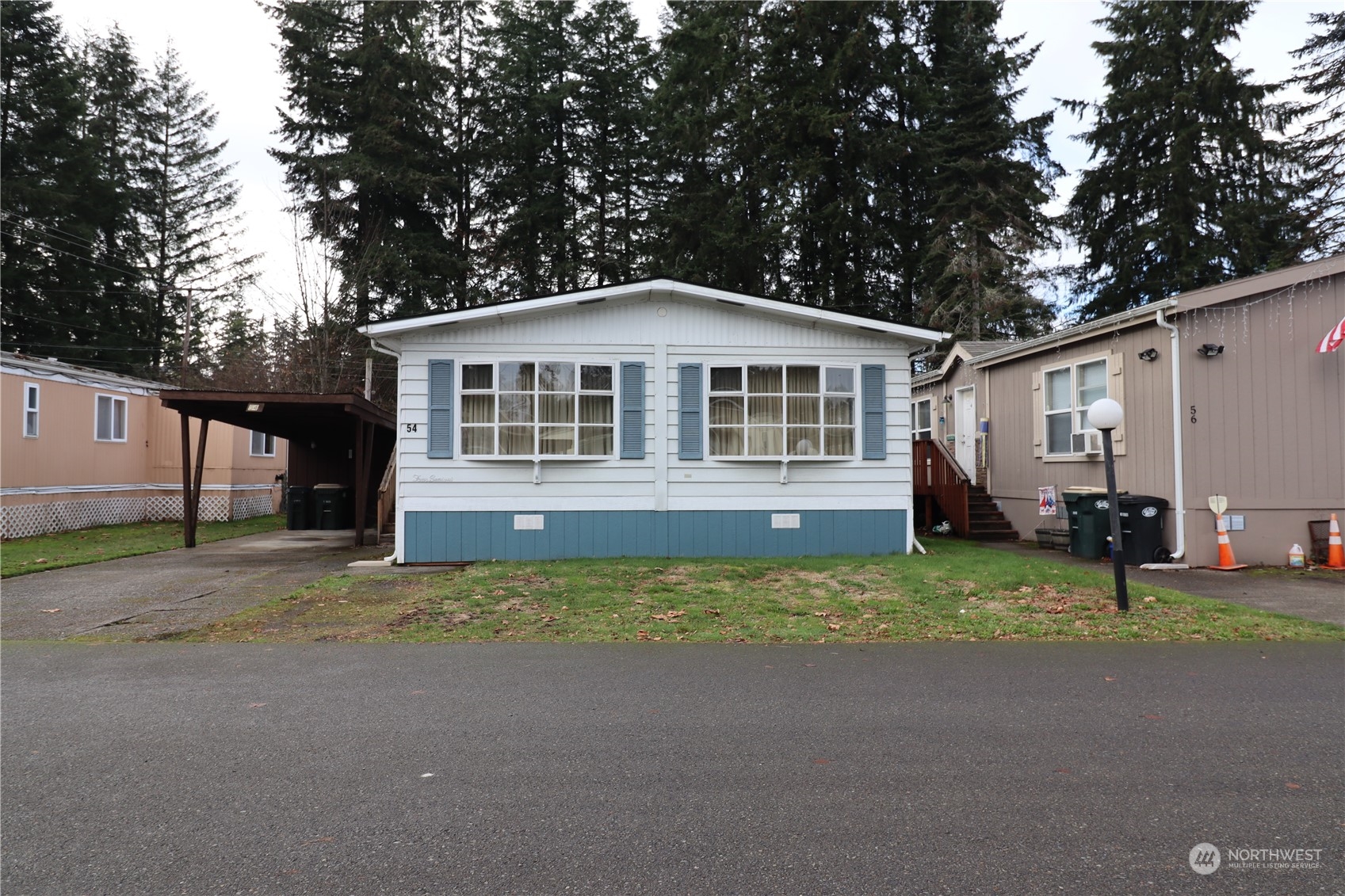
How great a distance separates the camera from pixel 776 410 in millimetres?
11719

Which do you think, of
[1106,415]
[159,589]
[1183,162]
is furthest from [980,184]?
[159,589]

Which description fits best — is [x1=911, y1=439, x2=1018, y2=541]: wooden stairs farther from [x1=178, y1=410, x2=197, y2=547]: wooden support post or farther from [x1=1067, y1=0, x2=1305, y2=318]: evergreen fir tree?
[x1=1067, y1=0, x2=1305, y2=318]: evergreen fir tree

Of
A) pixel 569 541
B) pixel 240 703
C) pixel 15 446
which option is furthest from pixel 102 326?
pixel 240 703

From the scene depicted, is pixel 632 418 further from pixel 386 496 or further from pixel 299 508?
pixel 299 508

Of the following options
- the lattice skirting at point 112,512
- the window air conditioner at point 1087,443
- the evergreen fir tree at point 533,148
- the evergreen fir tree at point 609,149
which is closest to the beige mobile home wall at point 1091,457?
the window air conditioner at point 1087,443

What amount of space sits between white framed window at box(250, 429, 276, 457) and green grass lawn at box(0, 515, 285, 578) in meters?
2.20

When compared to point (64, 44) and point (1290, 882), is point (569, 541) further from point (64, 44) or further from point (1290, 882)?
point (64, 44)

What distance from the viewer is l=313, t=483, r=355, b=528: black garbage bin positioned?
1828cm

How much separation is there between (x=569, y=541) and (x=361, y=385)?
16.3 m

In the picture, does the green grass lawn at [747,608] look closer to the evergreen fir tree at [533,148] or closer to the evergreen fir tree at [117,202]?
the evergreen fir tree at [533,148]

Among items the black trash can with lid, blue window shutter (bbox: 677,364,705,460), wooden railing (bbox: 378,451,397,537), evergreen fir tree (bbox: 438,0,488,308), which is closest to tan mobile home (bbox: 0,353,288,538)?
wooden railing (bbox: 378,451,397,537)

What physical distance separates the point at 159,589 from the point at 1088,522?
12.4 m

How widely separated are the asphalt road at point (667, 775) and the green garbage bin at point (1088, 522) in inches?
228

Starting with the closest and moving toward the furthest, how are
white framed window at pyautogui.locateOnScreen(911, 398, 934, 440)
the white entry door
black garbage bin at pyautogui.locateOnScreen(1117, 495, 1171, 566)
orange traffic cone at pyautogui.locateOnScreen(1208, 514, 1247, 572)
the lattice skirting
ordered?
orange traffic cone at pyautogui.locateOnScreen(1208, 514, 1247, 572)
black garbage bin at pyautogui.locateOnScreen(1117, 495, 1171, 566)
the lattice skirting
the white entry door
white framed window at pyautogui.locateOnScreen(911, 398, 934, 440)
